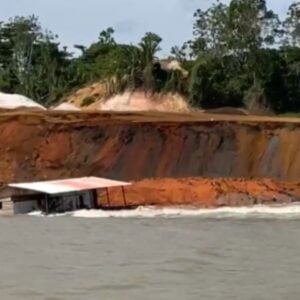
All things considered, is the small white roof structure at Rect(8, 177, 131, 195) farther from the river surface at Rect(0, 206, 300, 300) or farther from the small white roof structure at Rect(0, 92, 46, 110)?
the small white roof structure at Rect(0, 92, 46, 110)

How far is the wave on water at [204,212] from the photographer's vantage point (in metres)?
41.9

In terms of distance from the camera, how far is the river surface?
21.4 m

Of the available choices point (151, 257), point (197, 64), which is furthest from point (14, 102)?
point (151, 257)

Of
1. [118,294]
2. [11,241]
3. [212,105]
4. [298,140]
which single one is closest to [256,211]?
[298,140]

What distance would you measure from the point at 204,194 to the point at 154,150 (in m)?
5.42

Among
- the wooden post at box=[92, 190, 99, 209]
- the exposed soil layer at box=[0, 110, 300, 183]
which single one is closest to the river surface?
the wooden post at box=[92, 190, 99, 209]

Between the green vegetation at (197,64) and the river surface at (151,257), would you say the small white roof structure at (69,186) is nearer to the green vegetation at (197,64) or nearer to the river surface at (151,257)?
the river surface at (151,257)

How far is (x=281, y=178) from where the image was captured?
167ft

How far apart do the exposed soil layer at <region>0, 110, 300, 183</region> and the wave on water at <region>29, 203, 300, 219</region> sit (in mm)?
5945

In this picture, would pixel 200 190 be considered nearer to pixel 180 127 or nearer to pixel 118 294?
pixel 180 127

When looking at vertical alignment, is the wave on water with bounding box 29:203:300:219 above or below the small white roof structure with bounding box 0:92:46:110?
below

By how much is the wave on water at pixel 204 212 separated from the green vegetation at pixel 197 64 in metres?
37.5

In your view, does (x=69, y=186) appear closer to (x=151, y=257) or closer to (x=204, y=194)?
(x=204, y=194)

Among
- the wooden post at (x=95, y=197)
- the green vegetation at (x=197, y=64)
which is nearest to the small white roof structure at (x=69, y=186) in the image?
the wooden post at (x=95, y=197)
